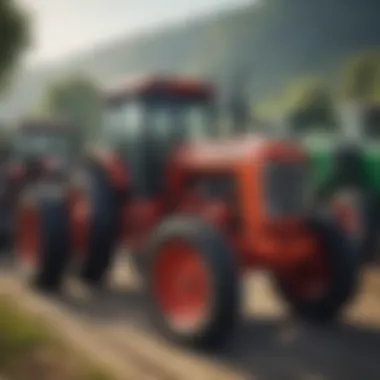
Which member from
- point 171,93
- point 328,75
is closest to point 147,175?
point 171,93

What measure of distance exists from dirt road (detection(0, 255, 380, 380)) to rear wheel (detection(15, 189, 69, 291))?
0.18 metres

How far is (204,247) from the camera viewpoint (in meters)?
4.05

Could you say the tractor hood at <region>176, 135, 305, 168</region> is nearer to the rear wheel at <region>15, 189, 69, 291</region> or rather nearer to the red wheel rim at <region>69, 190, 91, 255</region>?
the red wheel rim at <region>69, 190, 91, 255</region>

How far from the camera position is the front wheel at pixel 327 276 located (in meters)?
A: 4.64

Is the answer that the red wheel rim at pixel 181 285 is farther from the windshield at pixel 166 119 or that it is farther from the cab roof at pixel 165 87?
the cab roof at pixel 165 87

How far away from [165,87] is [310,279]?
1.86 metres

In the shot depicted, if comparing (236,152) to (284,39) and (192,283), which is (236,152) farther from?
(284,39)

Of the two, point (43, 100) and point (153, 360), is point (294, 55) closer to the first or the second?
point (43, 100)

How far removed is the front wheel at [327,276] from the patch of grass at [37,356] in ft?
5.83

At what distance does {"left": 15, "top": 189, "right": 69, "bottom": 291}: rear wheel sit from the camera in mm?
5621

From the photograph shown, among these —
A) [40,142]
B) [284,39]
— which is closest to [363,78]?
[40,142]

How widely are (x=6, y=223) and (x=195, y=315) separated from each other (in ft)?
14.2

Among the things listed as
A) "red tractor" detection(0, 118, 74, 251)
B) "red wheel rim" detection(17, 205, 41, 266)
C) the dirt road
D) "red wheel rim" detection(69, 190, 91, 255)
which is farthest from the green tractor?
"red wheel rim" detection(17, 205, 41, 266)

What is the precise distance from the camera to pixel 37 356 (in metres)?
3.92
